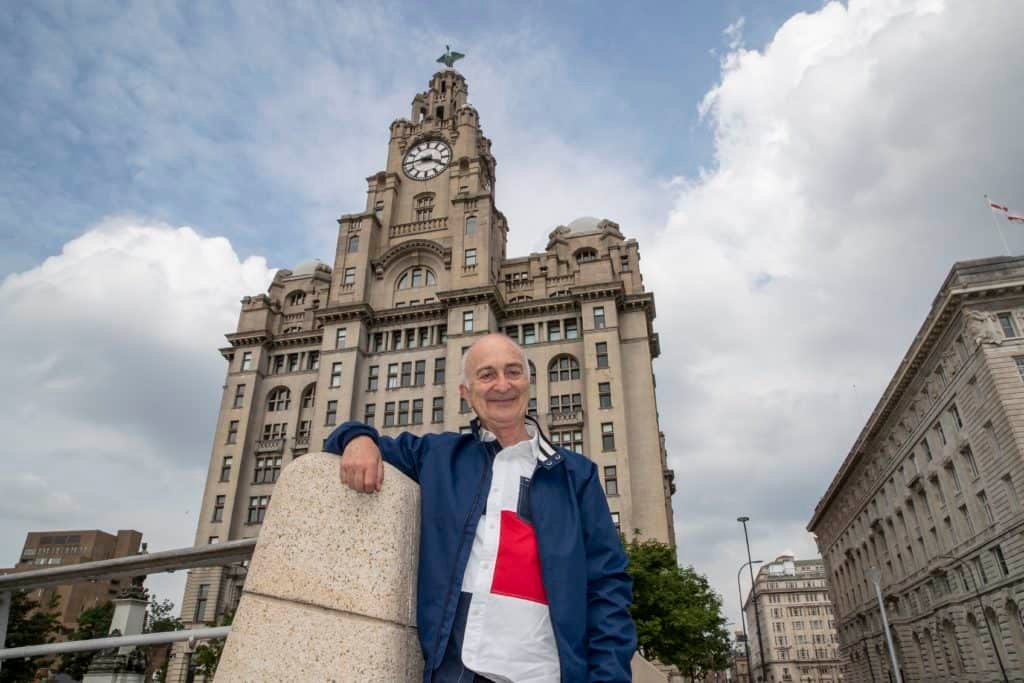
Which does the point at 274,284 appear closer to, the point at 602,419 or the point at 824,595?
the point at 602,419

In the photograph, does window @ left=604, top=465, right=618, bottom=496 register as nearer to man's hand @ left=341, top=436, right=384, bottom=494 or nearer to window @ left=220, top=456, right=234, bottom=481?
window @ left=220, top=456, right=234, bottom=481

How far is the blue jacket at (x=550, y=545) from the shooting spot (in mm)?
2564

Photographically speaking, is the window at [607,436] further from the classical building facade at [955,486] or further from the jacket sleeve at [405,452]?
the jacket sleeve at [405,452]

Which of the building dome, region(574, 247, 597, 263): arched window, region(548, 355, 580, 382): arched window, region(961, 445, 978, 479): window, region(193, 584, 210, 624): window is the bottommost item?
region(193, 584, 210, 624): window

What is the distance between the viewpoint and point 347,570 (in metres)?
2.46

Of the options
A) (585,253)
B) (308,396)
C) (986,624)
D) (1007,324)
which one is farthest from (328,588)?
(308,396)

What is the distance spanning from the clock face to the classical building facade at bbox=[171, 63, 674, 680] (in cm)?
29

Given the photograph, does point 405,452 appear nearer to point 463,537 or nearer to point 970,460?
point 463,537

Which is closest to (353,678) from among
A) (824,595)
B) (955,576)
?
(955,576)

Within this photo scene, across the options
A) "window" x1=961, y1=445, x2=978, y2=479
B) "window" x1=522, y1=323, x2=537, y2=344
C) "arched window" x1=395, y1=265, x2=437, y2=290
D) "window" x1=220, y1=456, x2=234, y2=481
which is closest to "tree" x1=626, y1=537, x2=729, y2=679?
"window" x1=961, y1=445, x2=978, y2=479

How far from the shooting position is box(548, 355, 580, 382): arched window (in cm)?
4403

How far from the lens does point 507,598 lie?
103 inches

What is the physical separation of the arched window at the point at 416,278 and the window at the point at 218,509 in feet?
67.7

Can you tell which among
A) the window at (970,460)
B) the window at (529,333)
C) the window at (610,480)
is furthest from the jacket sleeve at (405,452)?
the window at (529,333)
